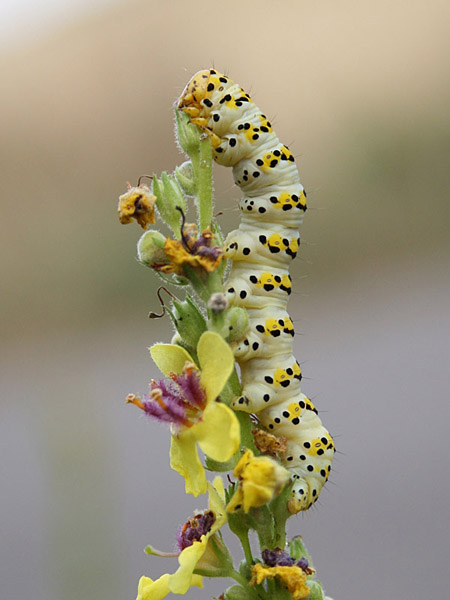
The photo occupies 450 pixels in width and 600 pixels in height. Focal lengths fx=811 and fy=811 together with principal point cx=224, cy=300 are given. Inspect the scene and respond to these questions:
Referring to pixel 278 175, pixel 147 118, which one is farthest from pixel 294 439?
pixel 147 118

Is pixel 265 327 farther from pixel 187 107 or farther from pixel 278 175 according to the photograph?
pixel 187 107

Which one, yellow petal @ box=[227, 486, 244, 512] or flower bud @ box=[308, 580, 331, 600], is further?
flower bud @ box=[308, 580, 331, 600]

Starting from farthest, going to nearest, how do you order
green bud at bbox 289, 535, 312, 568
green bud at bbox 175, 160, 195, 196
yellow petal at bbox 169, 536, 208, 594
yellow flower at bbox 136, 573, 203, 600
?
1. green bud at bbox 175, 160, 195, 196
2. green bud at bbox 289, 535, 312, 568
3. yellow flower at bbox 136, 573, 203, 600
4. yellow petal at bbox 169, 536, 208, 594

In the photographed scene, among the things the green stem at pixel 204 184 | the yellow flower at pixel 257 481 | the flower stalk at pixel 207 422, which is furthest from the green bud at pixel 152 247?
the yellow flower at pixel 257 481

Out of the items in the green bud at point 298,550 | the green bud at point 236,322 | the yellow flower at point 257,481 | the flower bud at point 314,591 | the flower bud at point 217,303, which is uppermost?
the flower bud at point 217,303

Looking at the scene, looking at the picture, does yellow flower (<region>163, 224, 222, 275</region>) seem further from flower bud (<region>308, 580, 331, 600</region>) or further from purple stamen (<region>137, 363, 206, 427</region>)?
flower bud (<region>308, 580, 331, 600</region>)

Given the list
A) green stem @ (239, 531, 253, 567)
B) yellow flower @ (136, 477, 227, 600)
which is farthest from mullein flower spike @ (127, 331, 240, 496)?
green stem @ (239, 531, 253, 567)

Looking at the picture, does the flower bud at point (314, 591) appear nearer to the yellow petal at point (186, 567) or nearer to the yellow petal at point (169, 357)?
the yellow petal at point (186, 567)
